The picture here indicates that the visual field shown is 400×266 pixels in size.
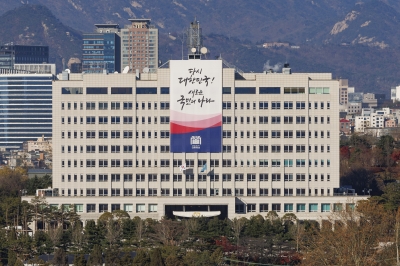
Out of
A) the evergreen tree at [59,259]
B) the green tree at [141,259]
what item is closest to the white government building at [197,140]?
the evergreen tree at [59,259]

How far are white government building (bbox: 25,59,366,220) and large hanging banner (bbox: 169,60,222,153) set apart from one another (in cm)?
13

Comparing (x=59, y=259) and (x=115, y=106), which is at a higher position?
(x=115, y=106)

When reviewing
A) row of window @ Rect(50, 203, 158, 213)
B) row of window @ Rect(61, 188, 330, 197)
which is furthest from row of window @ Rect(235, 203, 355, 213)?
row of window @ Rect(50, 203, 158, 213)

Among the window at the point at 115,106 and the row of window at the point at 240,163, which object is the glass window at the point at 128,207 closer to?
the row of window at the point at 240,163

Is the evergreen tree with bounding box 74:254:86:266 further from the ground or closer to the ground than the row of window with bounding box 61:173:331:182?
closer to the ground

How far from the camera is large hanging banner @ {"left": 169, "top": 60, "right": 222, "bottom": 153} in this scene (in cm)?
16500

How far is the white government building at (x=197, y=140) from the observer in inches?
6511

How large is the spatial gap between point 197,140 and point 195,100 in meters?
5.35

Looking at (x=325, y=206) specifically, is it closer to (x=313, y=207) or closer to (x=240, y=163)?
(x=313, y=207)

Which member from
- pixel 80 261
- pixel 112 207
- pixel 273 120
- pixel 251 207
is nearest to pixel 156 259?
pixel 80 261

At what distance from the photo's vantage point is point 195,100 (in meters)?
165

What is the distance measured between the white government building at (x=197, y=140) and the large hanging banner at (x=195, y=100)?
0.13 metres

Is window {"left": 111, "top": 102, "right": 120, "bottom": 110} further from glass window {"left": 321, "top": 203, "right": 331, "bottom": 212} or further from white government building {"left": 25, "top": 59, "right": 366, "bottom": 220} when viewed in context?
glass window {"left": 321, "top": 203, "right": 331, "bottom": 212}

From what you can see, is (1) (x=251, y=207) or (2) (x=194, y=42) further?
(2) (x=194, y=42)
